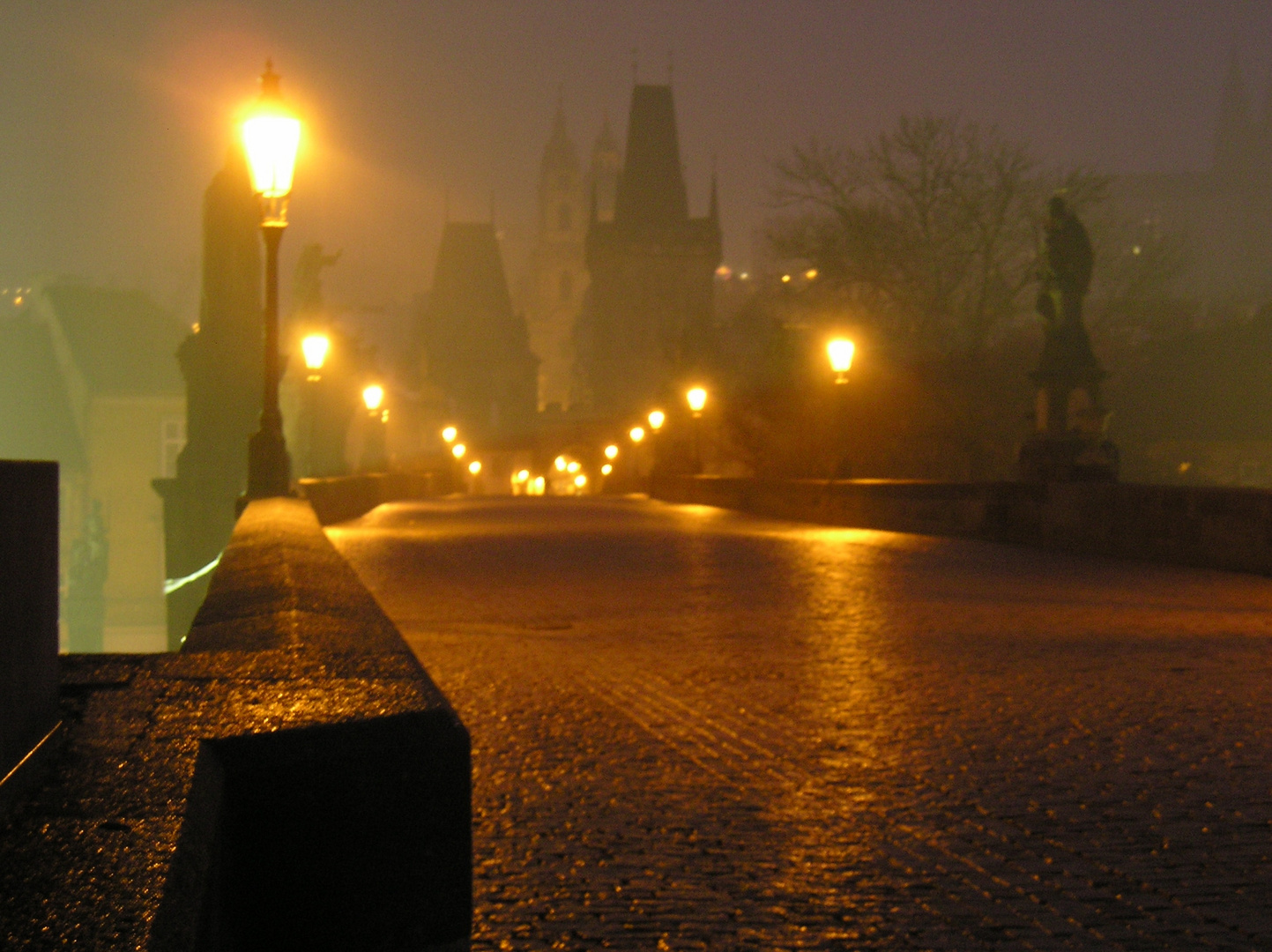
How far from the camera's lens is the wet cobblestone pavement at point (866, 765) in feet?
12.2

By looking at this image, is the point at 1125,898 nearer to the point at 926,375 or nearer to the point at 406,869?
the point at 406,869

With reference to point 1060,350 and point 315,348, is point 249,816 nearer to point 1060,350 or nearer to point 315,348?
point 1060,350

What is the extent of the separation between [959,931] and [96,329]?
243 ft

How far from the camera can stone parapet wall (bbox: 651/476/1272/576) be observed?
13.7 m

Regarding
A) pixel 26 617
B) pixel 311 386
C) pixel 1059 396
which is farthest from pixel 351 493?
pixel 26 617

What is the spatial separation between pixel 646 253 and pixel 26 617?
14161 centimetres

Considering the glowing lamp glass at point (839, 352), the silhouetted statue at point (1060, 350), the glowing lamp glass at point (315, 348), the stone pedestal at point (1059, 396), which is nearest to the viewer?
the silhouetted statue at point (1060, 350)

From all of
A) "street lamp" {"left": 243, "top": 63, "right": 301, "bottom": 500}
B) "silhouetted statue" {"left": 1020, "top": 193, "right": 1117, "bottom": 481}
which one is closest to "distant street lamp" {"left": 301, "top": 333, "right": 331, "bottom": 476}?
"street lamp" {"left": 243, "top": 63, "right": 301, "bottom": 500}

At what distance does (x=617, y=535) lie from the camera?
70.8ft

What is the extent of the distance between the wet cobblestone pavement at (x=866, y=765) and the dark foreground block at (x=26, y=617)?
124cm

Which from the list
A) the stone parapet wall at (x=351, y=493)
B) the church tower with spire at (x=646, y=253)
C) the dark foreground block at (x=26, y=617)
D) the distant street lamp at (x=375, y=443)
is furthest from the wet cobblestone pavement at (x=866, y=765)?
the church tower with spire at (x=646, y=253)

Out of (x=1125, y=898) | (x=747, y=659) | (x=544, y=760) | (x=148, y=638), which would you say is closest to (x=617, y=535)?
Result: (x=747, y=659)

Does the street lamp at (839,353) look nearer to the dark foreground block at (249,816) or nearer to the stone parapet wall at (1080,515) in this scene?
the stone parapet wall at (1080,515)

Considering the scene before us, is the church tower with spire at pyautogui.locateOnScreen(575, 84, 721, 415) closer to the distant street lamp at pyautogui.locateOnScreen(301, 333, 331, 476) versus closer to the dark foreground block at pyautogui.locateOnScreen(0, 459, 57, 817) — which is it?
the distant street lamp at pyautogui.locateOnScreen(301, 333, 331, 476)
